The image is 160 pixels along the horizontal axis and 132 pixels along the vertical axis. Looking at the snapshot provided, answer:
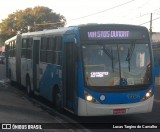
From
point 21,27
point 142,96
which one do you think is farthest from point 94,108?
point 21,27

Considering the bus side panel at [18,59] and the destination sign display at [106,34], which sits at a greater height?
the destination sign display at [106,34]

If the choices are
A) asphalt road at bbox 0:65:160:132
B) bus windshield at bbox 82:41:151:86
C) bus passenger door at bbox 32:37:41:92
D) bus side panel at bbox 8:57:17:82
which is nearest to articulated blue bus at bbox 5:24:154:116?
bus windshield at bbox 82:41:151:86

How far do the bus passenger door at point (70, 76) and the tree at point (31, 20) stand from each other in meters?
84.0

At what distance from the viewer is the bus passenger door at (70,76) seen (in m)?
12.8

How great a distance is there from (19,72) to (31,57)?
3.88m

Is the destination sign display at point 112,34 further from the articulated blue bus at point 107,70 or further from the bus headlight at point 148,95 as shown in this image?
the bus headlight at point 148,95

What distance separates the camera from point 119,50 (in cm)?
1262

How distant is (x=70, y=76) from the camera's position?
1327cm

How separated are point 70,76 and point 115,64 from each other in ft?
5.24

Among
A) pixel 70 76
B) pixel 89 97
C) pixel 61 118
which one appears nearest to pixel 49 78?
pixel 61 118

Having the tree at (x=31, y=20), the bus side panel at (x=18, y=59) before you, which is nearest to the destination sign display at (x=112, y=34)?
the bus side panel at (x=18, y=59)

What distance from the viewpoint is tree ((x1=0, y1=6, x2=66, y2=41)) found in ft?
328

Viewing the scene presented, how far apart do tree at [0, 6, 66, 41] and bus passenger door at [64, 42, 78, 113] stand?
84.0 meters

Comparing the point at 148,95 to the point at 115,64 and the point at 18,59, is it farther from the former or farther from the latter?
the point at 18,59
